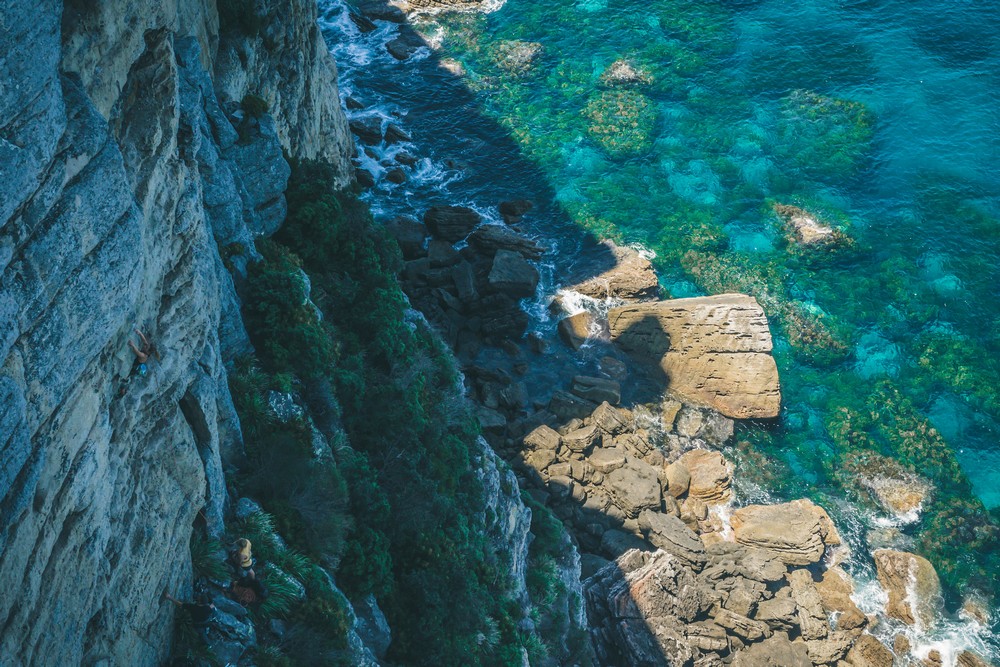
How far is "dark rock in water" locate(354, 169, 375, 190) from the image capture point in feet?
176

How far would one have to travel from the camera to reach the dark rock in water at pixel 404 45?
2581 inches

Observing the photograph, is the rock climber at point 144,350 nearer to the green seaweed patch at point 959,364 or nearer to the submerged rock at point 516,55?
the green seaweed patch at point 959,364

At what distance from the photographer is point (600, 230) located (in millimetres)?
55031

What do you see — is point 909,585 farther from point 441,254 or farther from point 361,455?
point 441,254

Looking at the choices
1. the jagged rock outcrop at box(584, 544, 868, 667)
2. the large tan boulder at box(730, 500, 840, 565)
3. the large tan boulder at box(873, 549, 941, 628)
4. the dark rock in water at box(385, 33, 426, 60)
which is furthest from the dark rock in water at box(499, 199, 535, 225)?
the large tan boulder at box(873, 549, 941, 628)

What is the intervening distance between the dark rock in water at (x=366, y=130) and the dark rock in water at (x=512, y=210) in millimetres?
9932

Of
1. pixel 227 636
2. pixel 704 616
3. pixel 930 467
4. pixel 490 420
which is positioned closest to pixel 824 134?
pixel 930 467

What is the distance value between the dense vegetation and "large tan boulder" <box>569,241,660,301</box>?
17.1m

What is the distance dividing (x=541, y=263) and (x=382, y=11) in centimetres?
2922

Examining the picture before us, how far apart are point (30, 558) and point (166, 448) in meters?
5.14

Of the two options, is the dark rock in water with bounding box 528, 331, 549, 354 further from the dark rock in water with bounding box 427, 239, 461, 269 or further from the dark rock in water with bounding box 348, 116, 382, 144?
the dark rock in water with bounding box 348, 116, 382, 144

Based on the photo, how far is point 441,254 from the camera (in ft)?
164

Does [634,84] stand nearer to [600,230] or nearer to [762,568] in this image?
[600,230]

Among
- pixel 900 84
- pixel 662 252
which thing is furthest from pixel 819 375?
pixel 900 84
